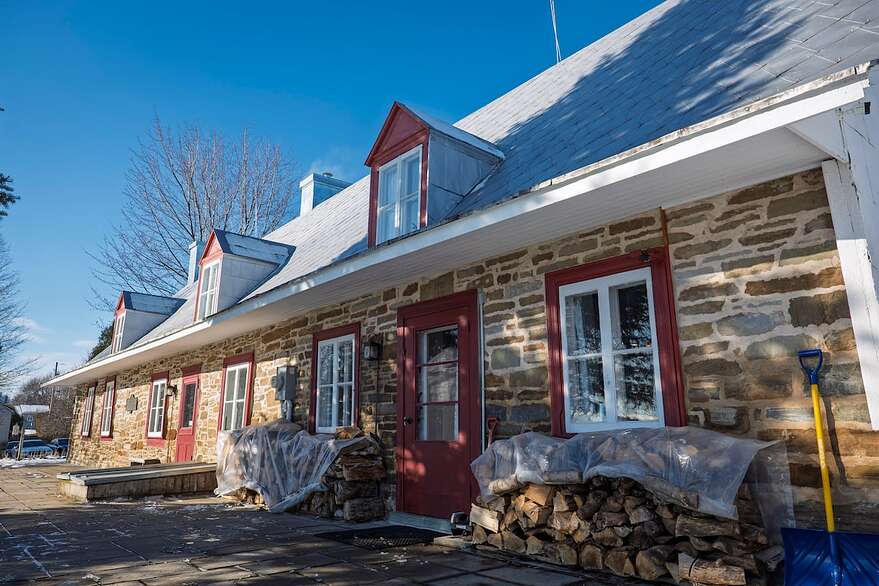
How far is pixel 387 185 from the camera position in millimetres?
7098

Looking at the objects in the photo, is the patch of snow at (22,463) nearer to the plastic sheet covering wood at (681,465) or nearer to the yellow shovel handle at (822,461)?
the plastic sheet covering wood at (681,465)

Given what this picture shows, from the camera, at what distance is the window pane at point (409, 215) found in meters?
6.55

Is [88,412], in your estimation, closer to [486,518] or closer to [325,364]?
[325,364]

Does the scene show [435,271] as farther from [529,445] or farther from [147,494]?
[147,494]

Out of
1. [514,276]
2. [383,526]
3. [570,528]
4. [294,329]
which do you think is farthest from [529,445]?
[294,329]

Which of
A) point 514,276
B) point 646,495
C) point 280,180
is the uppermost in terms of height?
point 280,180

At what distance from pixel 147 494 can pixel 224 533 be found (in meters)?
4.00

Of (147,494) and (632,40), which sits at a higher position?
(632,40)

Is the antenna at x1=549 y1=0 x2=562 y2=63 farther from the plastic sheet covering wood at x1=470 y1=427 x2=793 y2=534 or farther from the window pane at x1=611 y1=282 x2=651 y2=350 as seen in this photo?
the plastic sheet covering wood at x1=470 y1=427 x2=793 y2=534

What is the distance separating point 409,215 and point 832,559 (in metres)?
4.97

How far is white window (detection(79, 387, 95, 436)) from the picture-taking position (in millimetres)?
17922

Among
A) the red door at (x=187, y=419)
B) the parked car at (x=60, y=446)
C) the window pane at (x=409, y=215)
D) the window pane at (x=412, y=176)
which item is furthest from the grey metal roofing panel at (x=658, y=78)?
the parked car at (x=60, y=446)

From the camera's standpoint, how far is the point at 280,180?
2070 cm

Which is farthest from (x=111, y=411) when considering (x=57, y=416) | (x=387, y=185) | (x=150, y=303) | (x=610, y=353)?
(x=57, y=416)
